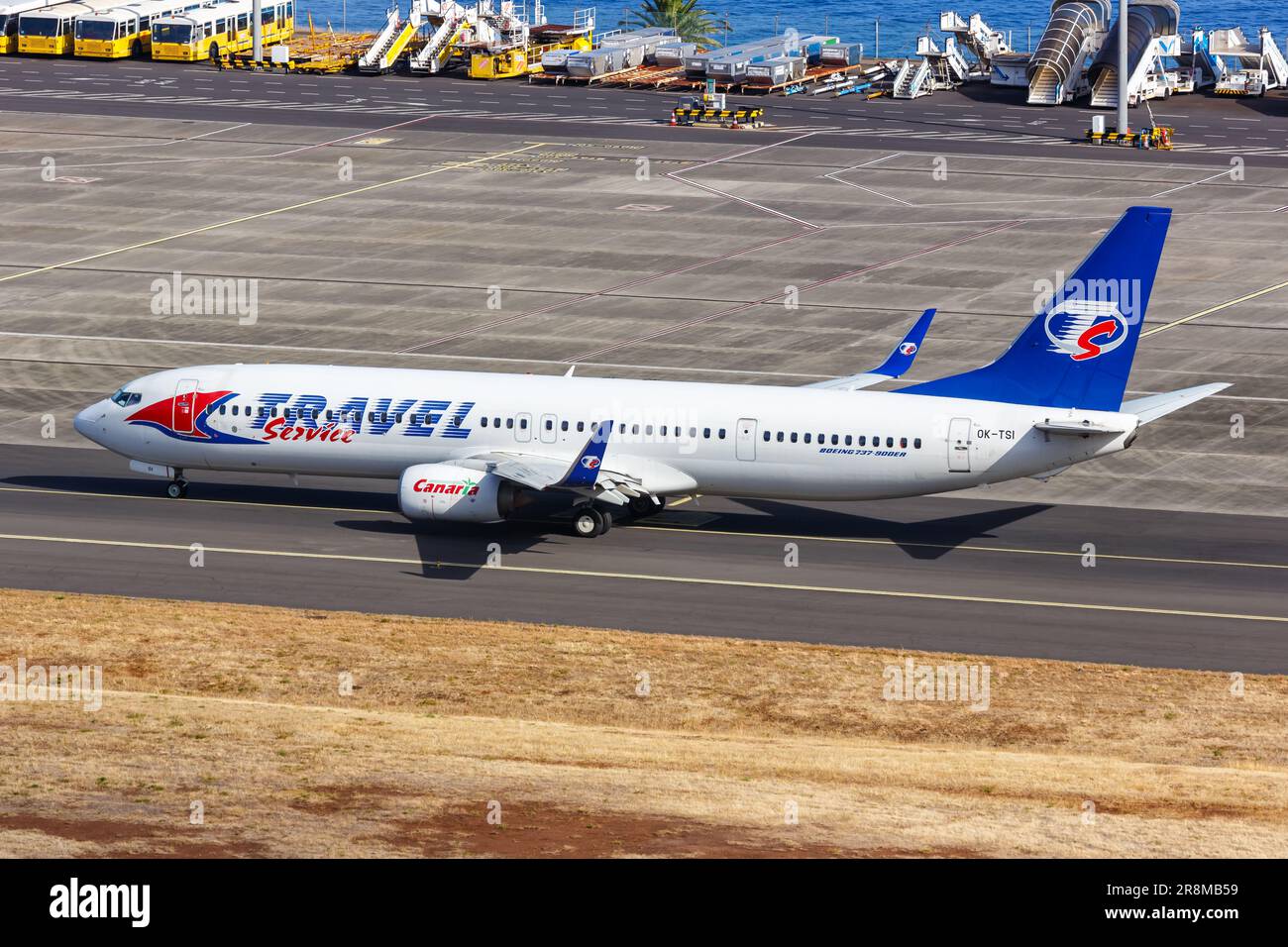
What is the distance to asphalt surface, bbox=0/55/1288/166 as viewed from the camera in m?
120

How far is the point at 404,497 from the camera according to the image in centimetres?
5241

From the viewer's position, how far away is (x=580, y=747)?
120ft

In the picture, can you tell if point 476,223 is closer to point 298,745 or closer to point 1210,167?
point 1210,167

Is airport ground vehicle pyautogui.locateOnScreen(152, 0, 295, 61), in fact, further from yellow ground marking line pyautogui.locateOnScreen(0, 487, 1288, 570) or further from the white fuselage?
the white fuselage

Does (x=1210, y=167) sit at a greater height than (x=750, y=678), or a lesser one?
greater

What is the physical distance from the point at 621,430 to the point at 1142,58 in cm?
9165

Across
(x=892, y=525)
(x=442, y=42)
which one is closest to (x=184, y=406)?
(x=892, y=525)

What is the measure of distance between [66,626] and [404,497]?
11.1 meters

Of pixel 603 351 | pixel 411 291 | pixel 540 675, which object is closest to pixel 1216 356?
pixel 603 351

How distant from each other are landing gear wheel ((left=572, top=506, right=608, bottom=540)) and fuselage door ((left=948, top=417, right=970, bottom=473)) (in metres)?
10.5

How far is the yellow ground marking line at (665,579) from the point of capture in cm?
4791

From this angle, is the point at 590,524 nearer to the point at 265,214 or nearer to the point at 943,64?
the point at 265,214

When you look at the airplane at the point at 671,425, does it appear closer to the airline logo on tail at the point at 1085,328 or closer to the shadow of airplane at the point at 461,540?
the airline logo on tail at the point at 1085,328

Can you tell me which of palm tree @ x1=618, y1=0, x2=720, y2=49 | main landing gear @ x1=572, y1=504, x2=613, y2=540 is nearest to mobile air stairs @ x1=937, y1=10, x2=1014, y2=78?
palm tree @ x1=618, y1=0, x2=720, y2=49
